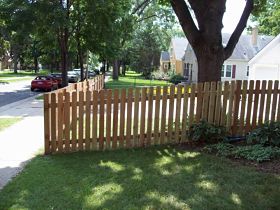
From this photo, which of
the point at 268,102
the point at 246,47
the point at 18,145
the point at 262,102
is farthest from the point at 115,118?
the point at 246,47

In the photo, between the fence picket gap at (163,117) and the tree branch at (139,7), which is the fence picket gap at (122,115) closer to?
the fence picket gap at (163,117)

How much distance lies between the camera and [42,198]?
17.7 feet

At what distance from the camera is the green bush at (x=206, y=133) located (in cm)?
834

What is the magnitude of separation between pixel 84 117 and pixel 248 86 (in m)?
3.96

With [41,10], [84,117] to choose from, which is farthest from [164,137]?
[41,10]

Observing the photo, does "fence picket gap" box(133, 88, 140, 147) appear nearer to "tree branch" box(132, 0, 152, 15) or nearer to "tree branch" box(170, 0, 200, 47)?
"tree branch" box(170, 0, 200, 47)

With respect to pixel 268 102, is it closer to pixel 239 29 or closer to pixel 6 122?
pixel 239 29

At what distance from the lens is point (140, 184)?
5.86 m

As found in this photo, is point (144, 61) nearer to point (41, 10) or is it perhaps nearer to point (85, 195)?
point (41, 10)

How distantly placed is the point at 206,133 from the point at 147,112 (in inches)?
54.1

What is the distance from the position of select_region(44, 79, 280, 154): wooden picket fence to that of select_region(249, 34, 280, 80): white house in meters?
22.6

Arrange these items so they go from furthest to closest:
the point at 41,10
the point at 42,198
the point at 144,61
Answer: the point at 144,61, the point at 41,10, the point at 42,198

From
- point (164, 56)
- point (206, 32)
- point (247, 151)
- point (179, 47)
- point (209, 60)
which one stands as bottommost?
point (247, 151)

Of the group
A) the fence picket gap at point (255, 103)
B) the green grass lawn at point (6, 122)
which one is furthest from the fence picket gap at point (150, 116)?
the green grass lawn at point (6, 122)
